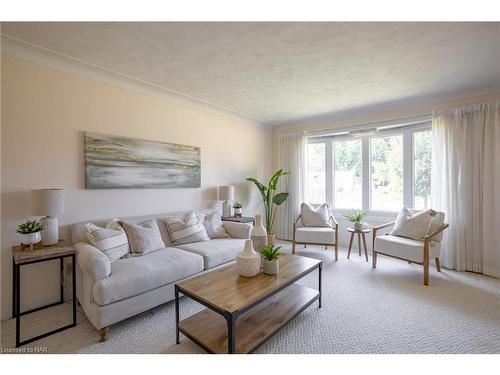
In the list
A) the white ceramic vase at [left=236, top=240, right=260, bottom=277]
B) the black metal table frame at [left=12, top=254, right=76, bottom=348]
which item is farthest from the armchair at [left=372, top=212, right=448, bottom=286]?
the black metal table frame at [left=12, top=254, right=76, bottom=348]

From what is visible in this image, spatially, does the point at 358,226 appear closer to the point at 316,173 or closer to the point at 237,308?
the point at 316,173

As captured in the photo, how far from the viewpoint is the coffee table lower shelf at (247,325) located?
5.36 ft

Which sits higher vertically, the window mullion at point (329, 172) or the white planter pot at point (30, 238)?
the window mullion at point (329, 172)

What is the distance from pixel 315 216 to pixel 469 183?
2.20 m

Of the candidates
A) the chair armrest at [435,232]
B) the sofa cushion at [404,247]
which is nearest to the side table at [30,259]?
the sofa cushion at [404,247]

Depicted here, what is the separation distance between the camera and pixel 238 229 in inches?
140

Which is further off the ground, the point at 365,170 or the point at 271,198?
the point at 365,170

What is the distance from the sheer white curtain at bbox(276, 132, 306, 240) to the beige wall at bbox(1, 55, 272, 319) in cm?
219

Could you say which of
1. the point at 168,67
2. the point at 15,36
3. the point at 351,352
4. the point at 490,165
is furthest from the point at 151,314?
the point at 490,165

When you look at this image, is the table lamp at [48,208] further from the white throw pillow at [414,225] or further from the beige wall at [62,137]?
the white throw pillow at [414,225]

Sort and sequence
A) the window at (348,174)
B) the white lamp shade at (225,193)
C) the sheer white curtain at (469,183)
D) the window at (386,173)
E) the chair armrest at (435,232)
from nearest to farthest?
1. the chair armrest at (435,232)
2. the sheer white curtain at (469,183)
3. the white lamp shade at (225,193)
4. the window at (386,173)
5. the window at (348,174)

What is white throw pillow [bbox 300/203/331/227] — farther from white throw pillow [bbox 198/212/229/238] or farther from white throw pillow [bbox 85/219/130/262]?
white throw pillow [bbox 85/219/130/262]

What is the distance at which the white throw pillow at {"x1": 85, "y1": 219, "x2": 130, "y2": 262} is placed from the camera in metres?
2.30

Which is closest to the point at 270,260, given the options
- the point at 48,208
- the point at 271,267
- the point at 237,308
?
the point at 271,267
